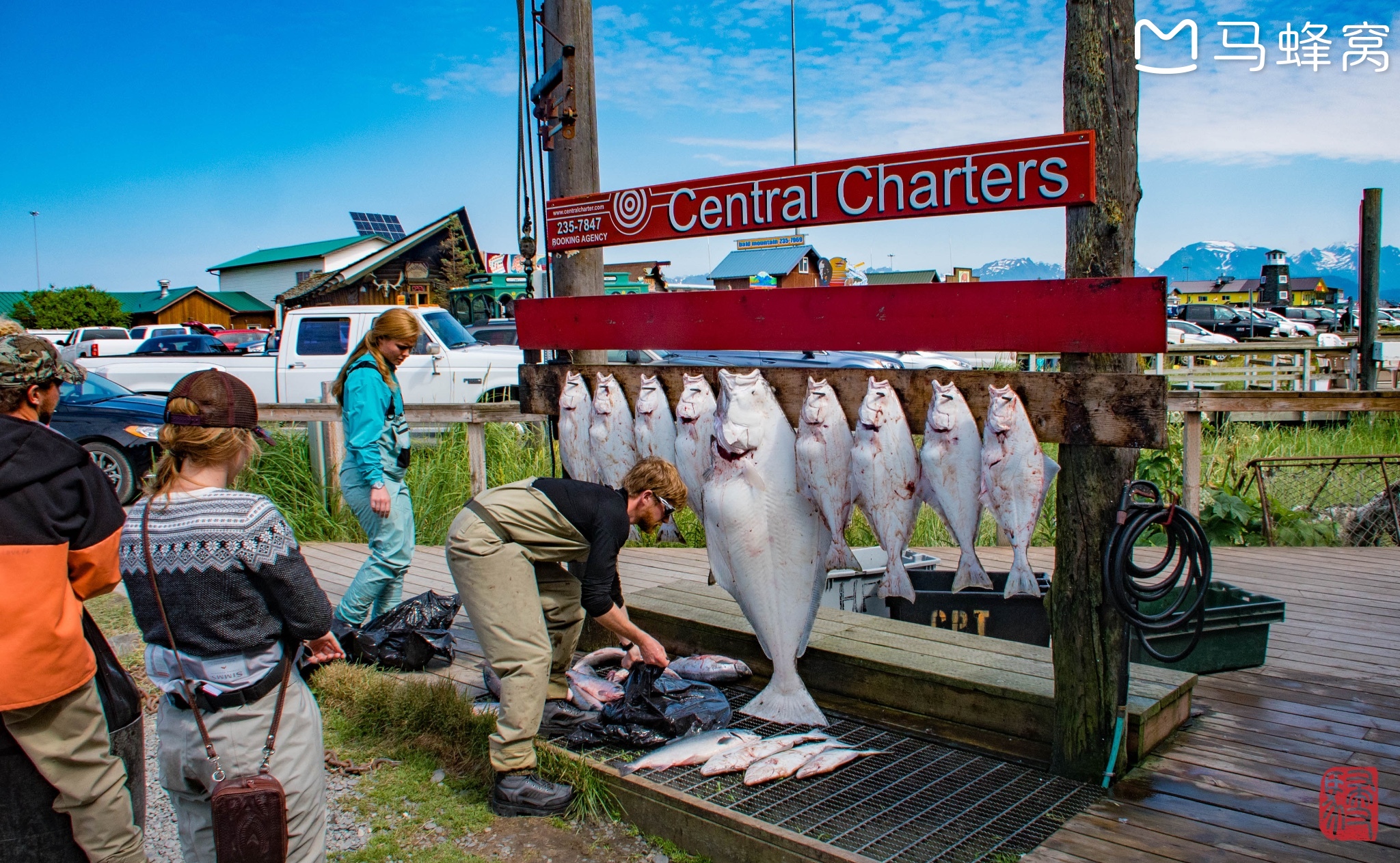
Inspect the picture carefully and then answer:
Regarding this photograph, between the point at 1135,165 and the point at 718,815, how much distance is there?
249 centimetres

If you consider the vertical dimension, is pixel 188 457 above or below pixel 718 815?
above

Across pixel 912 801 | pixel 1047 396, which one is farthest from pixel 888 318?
pixel 912 801

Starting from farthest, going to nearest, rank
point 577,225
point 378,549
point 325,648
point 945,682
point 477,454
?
point 477,454 < point 378,549 < point 577,225 < point 945,682 < point 325,648

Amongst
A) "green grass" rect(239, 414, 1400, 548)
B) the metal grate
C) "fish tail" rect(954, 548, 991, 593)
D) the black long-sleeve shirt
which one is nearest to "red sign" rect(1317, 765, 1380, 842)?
the metal grate

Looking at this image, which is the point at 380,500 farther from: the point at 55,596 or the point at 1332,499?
the point at 1332,499

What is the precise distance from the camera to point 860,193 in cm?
342

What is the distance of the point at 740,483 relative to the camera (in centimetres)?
347

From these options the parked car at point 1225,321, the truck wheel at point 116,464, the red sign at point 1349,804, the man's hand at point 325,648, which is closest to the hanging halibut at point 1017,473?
the red sign at point 1349,804

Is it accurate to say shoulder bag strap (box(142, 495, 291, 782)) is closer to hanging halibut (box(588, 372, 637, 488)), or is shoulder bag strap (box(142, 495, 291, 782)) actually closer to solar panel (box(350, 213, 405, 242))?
hanging halibut (box(588, 372, 637, 488))

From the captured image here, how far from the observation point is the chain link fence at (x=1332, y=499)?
743 centimetres

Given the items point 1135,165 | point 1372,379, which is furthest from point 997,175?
point 1372,379

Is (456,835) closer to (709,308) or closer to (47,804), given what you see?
(47,804)

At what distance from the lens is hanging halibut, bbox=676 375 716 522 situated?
3.71 m

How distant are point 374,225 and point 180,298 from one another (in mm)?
14351
